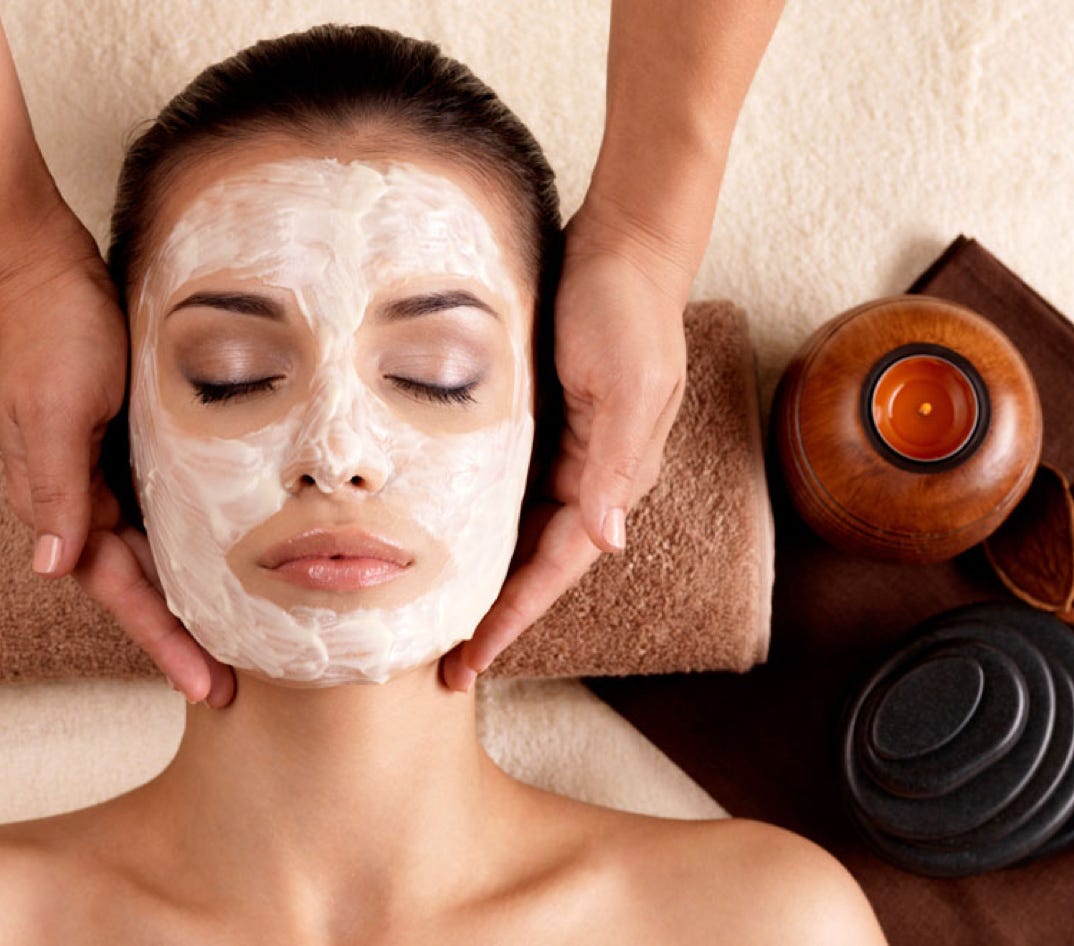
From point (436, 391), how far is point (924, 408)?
1.66 ft

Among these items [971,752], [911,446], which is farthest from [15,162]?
[971,752]

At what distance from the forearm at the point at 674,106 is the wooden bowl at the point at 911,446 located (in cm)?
20

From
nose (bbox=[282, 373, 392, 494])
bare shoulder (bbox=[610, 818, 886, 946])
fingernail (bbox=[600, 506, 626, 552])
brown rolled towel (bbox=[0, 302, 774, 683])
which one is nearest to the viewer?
nose (bbox=[282, 373, 392, 494])

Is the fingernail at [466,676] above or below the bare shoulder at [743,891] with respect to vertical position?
above

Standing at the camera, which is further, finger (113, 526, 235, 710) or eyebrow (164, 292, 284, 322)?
finger (113, 526, 235, 710)

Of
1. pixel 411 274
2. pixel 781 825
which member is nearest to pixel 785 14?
pixel 411 274

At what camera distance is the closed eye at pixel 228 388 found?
914 millimetres

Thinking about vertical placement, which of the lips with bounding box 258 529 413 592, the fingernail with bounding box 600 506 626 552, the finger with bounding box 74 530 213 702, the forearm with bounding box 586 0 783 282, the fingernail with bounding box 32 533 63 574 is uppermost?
the forearm with bounding box 586 0 783 282

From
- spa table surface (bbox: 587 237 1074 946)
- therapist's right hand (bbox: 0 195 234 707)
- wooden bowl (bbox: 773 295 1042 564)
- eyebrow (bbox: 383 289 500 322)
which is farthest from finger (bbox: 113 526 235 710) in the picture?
wooden bowl (bbox: 773 295 1042 564)

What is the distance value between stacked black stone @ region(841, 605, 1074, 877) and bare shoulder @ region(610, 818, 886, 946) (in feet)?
0.33

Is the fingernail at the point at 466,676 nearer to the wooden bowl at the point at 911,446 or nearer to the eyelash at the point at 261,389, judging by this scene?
the eyelash at the point at 261,389

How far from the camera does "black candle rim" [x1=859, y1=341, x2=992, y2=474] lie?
116cm

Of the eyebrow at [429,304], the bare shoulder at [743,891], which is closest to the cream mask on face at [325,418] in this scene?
the eyebrow at [429,304]

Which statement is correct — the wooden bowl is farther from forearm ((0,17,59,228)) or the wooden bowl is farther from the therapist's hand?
forearm ((0,17,59,228))
